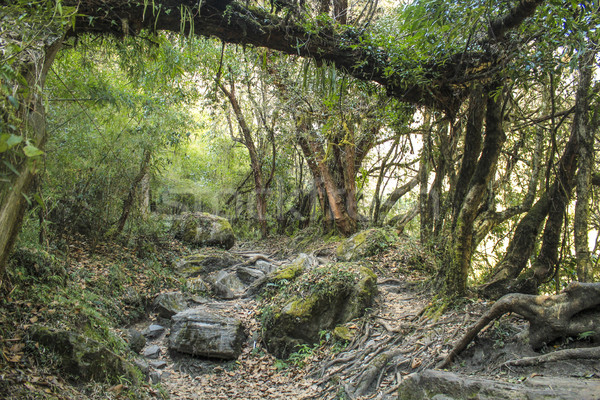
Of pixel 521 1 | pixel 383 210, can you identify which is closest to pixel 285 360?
pixel 521 1

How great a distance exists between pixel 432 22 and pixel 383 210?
8238mm

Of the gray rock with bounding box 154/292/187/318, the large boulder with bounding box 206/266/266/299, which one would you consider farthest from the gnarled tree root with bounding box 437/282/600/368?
the large boulder with bounding box 206/266/266/299

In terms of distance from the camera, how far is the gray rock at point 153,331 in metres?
5.91

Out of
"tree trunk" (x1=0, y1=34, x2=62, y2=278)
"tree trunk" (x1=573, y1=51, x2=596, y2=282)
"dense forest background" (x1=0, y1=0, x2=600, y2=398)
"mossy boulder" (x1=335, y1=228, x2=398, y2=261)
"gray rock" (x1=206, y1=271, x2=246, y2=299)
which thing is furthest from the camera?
"mossy boulder" (x1=335, y1=228, x2=398, y2=261)

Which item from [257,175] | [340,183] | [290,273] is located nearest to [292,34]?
[290,273]

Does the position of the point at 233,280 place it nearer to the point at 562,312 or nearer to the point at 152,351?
the point at 152,351

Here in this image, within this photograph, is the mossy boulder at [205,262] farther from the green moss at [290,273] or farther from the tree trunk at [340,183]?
the tree trunk at [340,183]

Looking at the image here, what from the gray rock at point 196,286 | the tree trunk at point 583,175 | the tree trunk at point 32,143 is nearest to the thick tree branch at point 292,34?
the tree trunk at point 32,143

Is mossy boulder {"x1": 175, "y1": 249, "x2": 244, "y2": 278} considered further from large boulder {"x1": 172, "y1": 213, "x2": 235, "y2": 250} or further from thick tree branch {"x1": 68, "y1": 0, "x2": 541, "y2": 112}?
thick tree branch {"x1": 68, "y1": 0, "x2": 541, "y2": 112}

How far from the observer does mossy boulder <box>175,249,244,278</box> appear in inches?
343

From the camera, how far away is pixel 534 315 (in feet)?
10.6

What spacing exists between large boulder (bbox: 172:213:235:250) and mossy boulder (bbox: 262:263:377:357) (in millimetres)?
5472

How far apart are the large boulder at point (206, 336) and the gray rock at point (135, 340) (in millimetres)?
417

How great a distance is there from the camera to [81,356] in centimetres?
336
